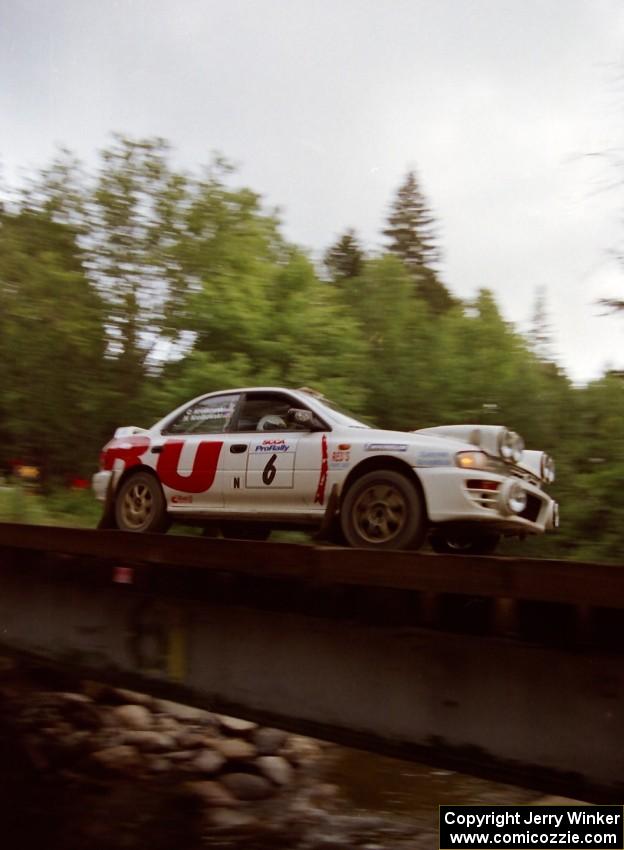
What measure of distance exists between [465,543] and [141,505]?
10.1ft

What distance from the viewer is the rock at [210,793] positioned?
915cm

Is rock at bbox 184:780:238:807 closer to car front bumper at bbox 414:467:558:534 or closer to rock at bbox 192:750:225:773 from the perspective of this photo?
rock at bbox 192:750:225:773

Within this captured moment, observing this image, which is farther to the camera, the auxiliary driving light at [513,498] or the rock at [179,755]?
the rock at [179,755]


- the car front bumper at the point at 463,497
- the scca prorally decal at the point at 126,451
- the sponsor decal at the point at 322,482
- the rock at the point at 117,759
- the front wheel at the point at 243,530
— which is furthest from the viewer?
the rock at the point at 117,759

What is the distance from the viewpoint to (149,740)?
427 inches

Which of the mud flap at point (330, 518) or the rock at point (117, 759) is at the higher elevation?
the mud flap at point (330, 518)

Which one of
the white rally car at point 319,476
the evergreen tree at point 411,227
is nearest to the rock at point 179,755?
the white rally car at point 319,476

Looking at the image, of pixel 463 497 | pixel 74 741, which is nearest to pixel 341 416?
pixel 463 497

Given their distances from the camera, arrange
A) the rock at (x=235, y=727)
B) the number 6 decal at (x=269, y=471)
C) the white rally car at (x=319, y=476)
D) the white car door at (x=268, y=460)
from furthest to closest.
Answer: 1. the rock at (x=235, y=727)
2. the number 6 decal at (x=269, y=471)
3. the white car door at (x=268, y=460)
4. the white rally car at (x=319, y=476)

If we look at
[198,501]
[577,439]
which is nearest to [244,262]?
[577,439]

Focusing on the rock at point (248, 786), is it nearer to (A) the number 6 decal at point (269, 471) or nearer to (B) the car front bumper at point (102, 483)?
(B) the car front bumper at point (102, 483)

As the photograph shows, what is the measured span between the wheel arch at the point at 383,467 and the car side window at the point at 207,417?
5.35 feet

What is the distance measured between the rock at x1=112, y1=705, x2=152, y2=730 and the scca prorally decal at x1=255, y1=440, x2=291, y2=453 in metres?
5.71

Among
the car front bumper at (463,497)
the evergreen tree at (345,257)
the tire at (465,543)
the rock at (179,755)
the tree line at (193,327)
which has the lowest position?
the rock at (179,755)
